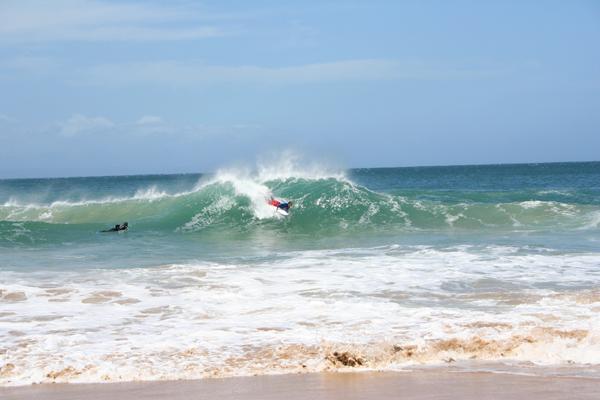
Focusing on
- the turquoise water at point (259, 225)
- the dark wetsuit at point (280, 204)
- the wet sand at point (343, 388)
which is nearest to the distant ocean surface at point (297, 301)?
the turquoise water at point (259, 225)

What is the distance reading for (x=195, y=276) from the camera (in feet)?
36.2

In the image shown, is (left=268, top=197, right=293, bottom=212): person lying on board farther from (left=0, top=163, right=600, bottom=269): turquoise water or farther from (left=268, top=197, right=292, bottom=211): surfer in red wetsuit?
(left=0, top=163, right=600, bottom=269): turquoise water

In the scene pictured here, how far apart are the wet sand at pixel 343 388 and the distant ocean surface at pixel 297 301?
0.80 feet

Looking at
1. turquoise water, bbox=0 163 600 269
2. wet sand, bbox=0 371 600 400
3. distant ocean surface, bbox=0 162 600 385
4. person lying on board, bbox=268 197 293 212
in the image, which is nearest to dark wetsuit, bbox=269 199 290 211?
person lying on board, bbox=268 197 293 212

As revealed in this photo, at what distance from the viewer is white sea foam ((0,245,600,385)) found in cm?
642

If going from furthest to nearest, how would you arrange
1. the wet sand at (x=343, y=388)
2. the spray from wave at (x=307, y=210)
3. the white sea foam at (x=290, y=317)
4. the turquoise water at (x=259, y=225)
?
the spray from wave at (x=307, y=210)
the turquoise water at (x=259, y=225)
the white sea foam at (x=290, y=317)
the wet sand at (x=343, y=388)

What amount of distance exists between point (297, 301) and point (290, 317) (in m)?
0.89

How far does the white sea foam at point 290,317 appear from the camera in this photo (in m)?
6.42

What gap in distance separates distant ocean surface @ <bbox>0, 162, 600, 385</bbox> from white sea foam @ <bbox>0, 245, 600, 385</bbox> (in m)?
0.02

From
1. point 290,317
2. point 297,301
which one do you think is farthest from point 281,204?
point 290,317

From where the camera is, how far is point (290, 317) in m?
7.97

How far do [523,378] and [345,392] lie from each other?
56.1 inches

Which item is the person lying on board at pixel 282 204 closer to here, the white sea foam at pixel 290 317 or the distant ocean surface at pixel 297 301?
the distant ocean surface at pixel 297 301

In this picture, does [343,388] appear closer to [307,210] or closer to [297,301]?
[297,301]
